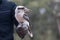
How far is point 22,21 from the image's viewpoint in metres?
1.89

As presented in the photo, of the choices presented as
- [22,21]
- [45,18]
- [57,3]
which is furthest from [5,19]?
[45,18]

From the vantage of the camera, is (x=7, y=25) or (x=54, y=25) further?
(x=54, y=25)

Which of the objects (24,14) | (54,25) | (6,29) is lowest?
(54,25)

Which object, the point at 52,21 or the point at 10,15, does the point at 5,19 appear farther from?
the point at 52,21

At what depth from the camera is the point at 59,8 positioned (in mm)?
10562

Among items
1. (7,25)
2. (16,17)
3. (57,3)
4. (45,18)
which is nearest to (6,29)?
(7,25)

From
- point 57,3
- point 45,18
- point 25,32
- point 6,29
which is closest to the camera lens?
point 25,32

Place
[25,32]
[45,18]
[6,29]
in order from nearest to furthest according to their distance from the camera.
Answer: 1. [25,32]
2. [6,29]
3. [45,18]

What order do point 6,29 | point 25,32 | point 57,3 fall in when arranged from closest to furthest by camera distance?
point 25,32 < point 6,29 < point 57,3

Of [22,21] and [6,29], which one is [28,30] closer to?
[22,21]

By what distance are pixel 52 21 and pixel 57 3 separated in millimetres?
1675

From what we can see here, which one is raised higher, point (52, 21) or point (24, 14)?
point (24, 14)

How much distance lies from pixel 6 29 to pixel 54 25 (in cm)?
995

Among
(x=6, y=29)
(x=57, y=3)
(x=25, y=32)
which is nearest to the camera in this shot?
(x=25, y=32)
